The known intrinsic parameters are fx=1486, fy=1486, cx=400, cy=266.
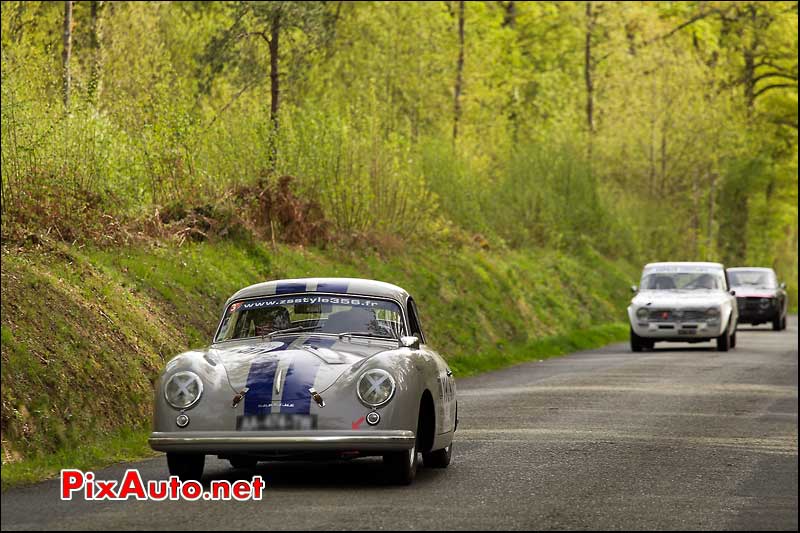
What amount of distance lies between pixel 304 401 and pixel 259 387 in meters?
0.35

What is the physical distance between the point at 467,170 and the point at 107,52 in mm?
10540

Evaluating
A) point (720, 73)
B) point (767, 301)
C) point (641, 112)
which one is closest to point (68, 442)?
point (767, 301)

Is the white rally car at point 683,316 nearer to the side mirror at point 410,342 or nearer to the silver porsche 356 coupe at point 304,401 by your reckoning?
the silver porsche 356 coupe at point 304,401

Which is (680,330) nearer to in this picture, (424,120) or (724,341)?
(724,341)

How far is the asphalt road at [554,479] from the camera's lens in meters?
9.34

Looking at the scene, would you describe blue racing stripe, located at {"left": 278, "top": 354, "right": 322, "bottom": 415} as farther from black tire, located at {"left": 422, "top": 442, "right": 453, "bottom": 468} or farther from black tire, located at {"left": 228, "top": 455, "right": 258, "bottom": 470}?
black tire, located at {"left": 422, "top": 442, "right": 453, "bottom": 468}

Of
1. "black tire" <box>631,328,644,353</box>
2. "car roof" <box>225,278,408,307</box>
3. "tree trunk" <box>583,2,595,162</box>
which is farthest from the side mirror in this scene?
"tree trunk" <box>583,2,595,162</box>

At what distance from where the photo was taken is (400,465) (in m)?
11.1

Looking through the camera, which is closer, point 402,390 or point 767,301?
point 402,390

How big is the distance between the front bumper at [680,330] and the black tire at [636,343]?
0.31 metres

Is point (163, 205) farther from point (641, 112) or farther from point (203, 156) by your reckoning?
point (641, 112)

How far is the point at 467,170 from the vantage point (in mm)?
40625

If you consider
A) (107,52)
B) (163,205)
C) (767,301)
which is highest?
(107,52)

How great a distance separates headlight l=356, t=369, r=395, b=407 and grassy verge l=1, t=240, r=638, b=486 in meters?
2.74
